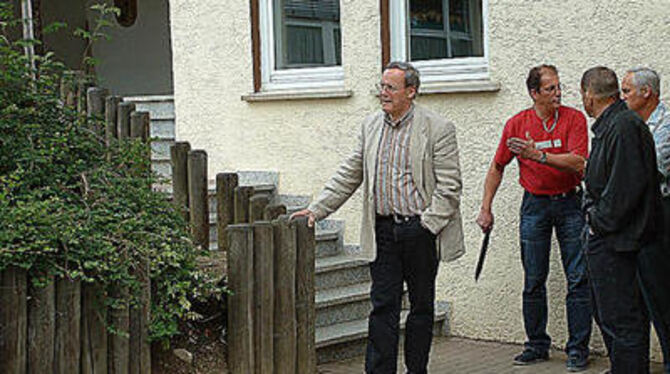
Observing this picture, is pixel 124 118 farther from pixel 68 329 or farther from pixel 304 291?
pixel 68 329

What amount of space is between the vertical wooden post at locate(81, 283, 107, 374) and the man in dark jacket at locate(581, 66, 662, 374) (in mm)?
2604

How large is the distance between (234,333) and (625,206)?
2272 millimetres

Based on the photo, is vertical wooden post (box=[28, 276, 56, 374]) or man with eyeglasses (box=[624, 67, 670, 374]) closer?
vertical wooden post (box=[28, 276, 56, 374])

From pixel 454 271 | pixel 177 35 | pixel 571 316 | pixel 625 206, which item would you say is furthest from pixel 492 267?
pixel 177 35

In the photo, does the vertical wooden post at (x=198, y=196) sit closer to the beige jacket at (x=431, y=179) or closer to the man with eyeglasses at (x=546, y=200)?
the beige jacket at (x=431, y=179)

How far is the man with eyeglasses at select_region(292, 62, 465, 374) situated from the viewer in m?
6.31

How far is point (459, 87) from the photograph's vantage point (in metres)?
8.06

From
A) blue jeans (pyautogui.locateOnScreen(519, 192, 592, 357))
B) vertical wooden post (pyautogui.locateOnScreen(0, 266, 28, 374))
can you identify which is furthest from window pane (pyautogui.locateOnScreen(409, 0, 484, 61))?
vertical wooden post (pyautogui.locateOnScreen(0, 266, 28, 374))

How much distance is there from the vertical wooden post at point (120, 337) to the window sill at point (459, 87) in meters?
3.40

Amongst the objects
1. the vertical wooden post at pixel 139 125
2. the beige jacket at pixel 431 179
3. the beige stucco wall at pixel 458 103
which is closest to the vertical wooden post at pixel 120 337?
the beige jacket at pixel 431 179

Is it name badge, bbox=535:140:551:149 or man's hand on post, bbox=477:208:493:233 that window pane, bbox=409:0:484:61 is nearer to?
name badge, bbox=535:140:551:149

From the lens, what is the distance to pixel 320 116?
9.05 meters

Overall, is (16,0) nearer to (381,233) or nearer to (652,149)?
(381,233)

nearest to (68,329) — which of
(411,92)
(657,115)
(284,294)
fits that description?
(284,294)
